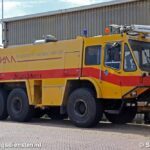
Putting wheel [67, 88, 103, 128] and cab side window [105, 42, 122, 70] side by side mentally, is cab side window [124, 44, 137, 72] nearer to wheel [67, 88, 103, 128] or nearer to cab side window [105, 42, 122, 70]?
cab side window [105, 42, 122, 70]

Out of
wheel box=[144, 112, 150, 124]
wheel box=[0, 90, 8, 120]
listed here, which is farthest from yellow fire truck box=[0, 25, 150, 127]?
wheel box=[144, 112, 150, 124]

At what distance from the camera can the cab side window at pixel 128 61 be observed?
14.1m

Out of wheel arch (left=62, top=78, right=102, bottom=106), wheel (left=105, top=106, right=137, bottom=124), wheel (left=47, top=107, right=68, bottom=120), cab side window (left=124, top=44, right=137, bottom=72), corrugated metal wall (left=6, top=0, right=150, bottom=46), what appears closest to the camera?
cab side window (left=124, top=44, right=137, bottom=72)

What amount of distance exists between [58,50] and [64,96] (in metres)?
1.54

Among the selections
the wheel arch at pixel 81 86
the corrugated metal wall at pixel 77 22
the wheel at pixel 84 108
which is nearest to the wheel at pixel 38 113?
the wheel arch at pixel 81 86

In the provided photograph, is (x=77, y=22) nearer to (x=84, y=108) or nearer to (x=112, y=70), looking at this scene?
(x=84, y=108)

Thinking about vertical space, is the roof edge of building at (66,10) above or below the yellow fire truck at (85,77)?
above

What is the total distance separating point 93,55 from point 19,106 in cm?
402

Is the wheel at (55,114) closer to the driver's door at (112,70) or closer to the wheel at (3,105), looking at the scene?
the wheel at (3,105)

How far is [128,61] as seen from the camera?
1420cm

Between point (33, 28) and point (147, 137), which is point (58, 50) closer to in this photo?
point (147, 137)

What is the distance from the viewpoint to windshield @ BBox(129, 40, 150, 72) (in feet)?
47.1

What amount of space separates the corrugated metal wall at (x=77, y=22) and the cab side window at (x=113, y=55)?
23.6 ft

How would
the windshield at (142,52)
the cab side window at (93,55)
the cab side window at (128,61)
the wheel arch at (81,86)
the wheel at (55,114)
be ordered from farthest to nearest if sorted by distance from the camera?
1. the wheel at (55,114)
2. the cab side window at (93,55)
3. the wheel arch at (81,86)
4. the windshield at (142,52)
5. the cab side window at (128,61)
